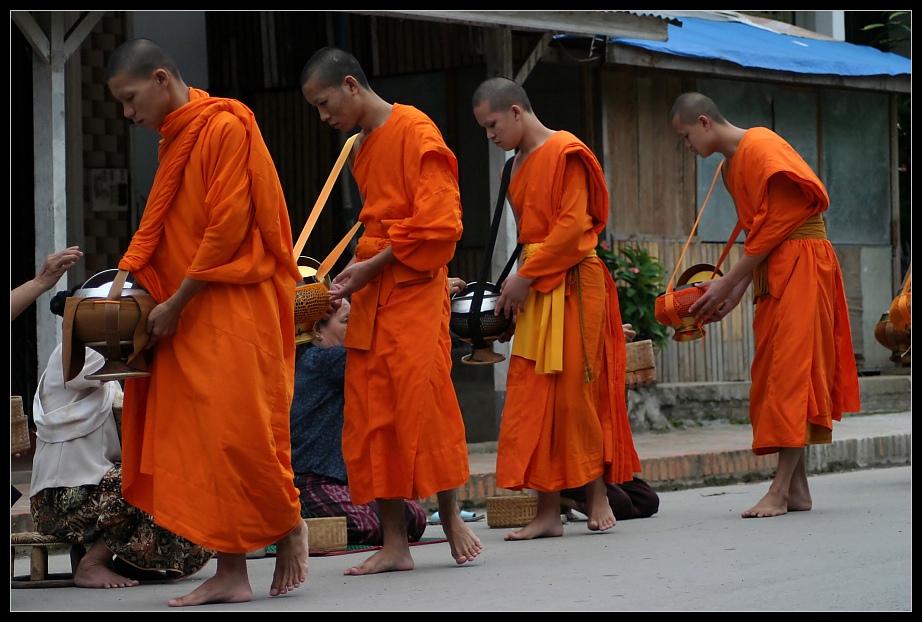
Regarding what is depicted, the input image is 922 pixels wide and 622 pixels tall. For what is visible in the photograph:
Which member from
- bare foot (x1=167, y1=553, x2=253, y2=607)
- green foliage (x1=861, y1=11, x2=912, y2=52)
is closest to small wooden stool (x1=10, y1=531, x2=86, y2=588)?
bare foot (x1=167, y1=553, x2=253, y2=607)

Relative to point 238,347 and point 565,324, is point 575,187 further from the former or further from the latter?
point 238,347

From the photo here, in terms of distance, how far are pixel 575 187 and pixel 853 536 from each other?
190 cm

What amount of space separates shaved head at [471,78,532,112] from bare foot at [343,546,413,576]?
212 centimetres

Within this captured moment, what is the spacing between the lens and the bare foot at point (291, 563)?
4520 millimetres

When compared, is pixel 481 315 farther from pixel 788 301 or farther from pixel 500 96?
pixel 788 301

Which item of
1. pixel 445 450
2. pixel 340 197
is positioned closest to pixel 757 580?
pixel 445 450

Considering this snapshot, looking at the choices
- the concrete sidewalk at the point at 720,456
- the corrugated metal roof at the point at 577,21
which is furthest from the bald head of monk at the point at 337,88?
the corrugated metal roof at the point at 577,21

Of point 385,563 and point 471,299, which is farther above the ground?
point 471,299

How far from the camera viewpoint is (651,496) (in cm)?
702

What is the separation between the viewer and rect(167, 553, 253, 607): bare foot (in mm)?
4375

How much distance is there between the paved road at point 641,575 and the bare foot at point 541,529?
0.33ft

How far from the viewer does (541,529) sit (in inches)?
247

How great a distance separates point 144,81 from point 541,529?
9.34ft

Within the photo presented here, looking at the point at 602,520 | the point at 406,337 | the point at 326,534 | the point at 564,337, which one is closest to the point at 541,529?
the point at 602,520
